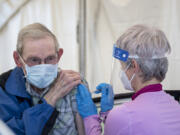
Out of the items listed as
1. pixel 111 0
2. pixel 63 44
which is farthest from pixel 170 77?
pixel 63 44

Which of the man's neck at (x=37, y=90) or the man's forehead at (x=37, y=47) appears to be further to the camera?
the man's neck at (x=37, y=90)

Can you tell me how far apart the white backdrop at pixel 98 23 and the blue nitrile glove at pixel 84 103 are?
2.64 ft

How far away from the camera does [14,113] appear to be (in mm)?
1341

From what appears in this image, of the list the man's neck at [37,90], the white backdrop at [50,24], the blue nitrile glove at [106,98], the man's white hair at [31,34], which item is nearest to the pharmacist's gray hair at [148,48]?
the blue nitrile glove at [106,98]

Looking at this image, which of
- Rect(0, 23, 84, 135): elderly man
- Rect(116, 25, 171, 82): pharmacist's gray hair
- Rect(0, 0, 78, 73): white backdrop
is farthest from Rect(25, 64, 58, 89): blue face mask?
Rect(0, 0, 78, 73): white backdrop

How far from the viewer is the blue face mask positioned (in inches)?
53.7

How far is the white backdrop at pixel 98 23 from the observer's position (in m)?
2.08

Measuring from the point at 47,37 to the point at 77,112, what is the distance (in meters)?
0.50

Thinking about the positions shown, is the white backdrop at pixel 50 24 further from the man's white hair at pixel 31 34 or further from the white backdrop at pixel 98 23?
the man's white hair at pixel 31 34

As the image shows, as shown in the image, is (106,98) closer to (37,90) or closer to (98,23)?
(37,90)

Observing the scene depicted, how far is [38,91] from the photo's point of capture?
147 centimetres

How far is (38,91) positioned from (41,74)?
0.16 m

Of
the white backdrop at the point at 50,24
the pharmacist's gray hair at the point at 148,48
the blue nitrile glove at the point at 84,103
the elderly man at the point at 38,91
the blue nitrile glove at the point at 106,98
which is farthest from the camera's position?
the white backdrop at the point at 50,24

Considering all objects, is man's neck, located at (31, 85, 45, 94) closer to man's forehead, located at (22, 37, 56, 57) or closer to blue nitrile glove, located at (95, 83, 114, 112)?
man's forehead, located at (22, 37, 56, 57)
